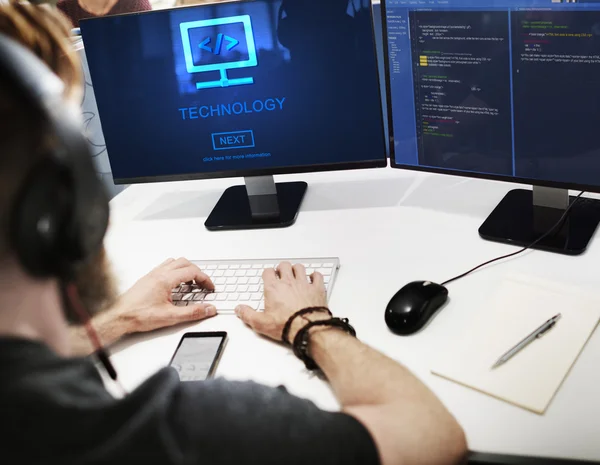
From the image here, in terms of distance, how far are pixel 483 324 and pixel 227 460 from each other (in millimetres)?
545

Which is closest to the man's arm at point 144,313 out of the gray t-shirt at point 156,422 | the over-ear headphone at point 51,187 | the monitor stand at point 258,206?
the monitor stand at point 258,206

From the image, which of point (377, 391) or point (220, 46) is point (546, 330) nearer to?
point (377, 391)

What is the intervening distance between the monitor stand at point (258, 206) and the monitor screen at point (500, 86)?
318mm

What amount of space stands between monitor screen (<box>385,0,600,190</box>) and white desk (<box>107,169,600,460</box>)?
149mm

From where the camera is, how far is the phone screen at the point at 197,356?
1052 millimetres

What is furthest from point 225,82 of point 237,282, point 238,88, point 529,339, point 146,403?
point 146,403

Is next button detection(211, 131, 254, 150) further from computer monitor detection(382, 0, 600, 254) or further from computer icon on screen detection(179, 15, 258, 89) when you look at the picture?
computer monitor detection(382, 0, 600, 254)

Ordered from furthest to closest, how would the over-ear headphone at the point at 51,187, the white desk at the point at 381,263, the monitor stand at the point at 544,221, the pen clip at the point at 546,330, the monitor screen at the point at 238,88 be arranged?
1. the monitor screen at the point at 238,88
2. the monitor stand at the point at 544,221
3. the pen clip at the point at 546,330
4. the white desk at the point at 381,263
5. the over-ear headphone at the point at 51,187

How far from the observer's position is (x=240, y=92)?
1422 millimetres

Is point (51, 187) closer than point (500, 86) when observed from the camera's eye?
Yes

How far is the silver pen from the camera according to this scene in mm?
→ 970

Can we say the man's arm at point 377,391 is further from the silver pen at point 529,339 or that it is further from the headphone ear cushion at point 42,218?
the headphone ear cushion at point 42,218

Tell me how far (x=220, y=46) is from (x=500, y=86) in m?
0.57

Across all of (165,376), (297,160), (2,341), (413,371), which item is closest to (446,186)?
(297,160)
